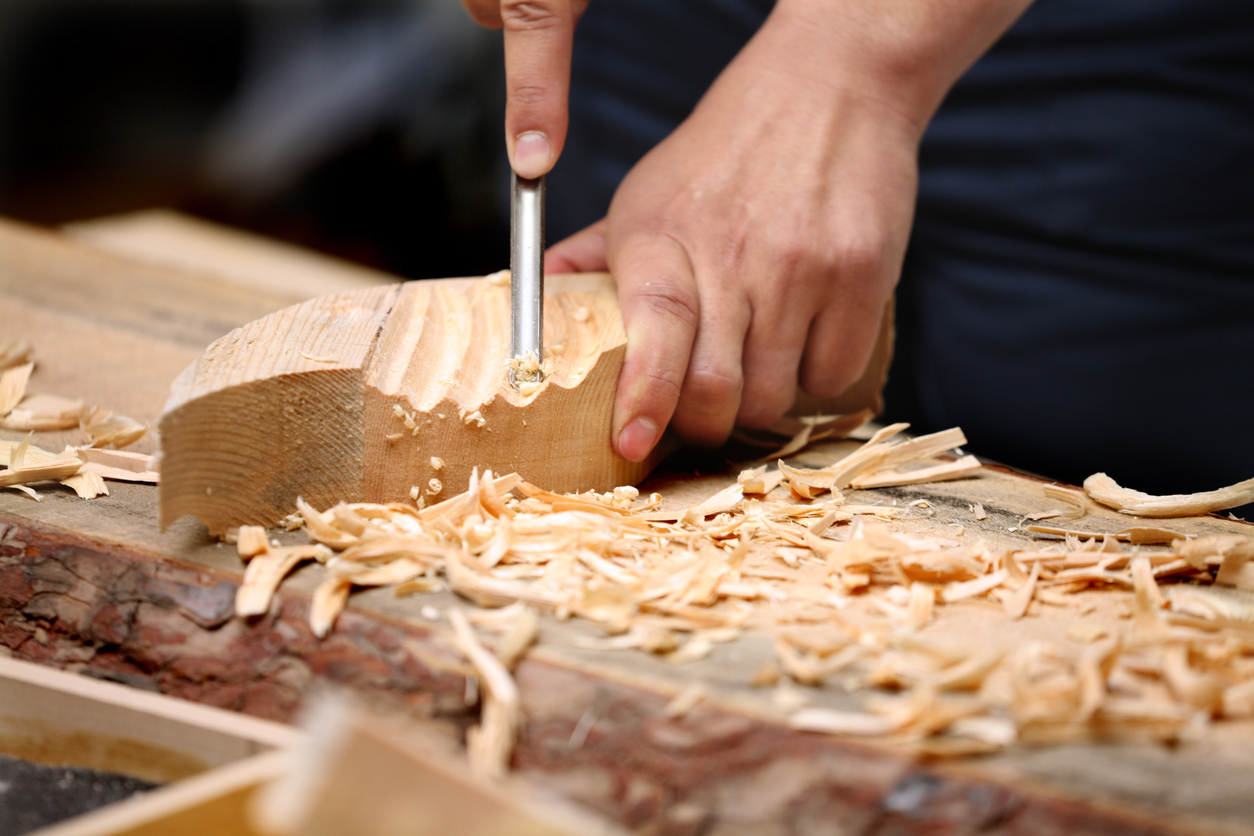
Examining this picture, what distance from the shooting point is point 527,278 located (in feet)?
3.83

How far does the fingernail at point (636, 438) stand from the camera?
3.82 ft

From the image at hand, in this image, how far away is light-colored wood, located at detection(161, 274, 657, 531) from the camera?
93cm

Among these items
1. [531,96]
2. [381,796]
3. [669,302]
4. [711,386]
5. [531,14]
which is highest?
[531,14]

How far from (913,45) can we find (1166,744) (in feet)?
3.36

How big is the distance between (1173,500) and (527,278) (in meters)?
0.89

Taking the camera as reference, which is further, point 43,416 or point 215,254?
point 215,254

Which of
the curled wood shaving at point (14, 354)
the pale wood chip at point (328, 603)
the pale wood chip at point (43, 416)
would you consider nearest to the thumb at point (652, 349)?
the pale wood chip at point (328, 603)

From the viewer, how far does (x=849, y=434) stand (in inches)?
59.6

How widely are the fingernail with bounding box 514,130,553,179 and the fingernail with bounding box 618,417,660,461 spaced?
0.37m

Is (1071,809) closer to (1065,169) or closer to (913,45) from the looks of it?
(913,45)

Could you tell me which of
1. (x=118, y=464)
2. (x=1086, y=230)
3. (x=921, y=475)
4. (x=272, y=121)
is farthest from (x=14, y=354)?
(x=272, y=121)

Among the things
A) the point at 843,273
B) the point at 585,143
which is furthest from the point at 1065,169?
the point at 585,143

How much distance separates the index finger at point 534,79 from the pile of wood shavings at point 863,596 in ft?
1.51

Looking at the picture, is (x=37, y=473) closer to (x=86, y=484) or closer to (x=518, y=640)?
(x=86, y=484)
